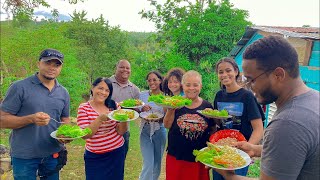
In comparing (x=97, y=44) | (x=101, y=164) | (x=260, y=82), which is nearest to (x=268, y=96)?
(x=260, y=82)

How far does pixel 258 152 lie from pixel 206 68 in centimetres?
1037

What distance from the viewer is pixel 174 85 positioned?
4621 mm

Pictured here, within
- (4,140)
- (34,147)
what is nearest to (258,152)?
(34,147)

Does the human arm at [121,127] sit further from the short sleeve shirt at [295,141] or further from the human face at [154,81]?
the short sleeve shirt at [295,141]

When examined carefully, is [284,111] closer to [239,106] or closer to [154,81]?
[239,106]

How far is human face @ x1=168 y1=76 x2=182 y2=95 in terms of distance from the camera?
15.1ft

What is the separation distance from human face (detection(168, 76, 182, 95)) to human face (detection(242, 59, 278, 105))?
9.23 feet

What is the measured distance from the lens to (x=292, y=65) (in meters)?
1.65

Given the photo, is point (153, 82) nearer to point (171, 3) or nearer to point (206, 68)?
point (206, 68)

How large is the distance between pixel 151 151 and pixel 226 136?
166cm

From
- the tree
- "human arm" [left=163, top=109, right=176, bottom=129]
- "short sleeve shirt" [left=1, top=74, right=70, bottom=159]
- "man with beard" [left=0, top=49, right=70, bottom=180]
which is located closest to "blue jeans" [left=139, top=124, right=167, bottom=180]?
"human arm" [left=163, top=109, right=176, bottom=129]

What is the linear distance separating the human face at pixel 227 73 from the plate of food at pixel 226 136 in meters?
0.59

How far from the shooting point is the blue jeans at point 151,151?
464 cm

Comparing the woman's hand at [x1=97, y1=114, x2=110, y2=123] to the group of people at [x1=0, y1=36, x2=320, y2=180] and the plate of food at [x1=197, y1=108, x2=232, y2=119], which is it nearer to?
the group of people at [x1=0, y1=36, x2=320, y2=180]
